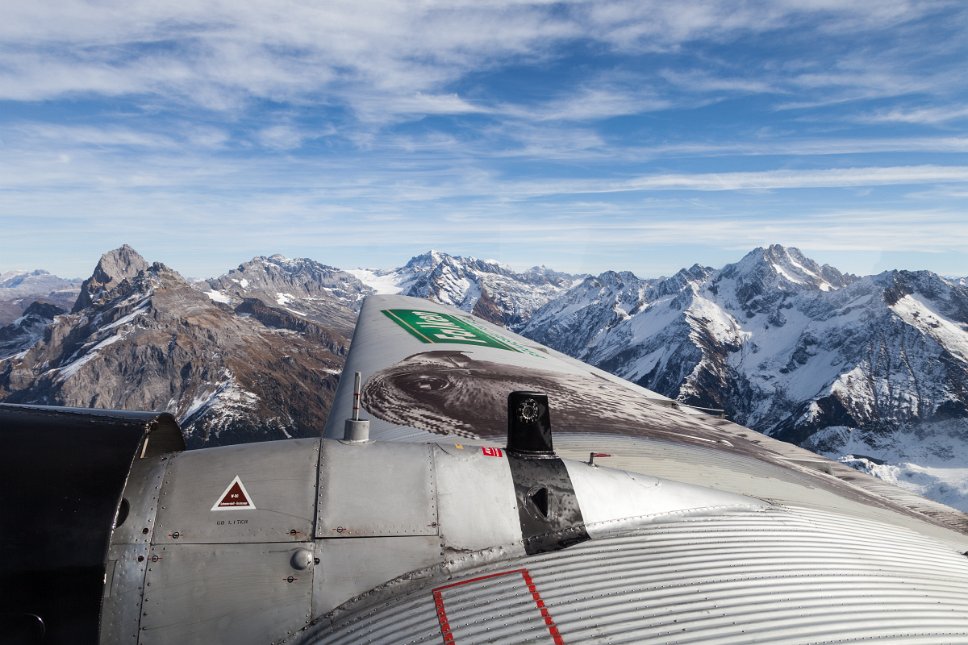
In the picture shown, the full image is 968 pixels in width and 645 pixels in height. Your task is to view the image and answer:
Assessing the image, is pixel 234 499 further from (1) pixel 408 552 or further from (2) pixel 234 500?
(1) pixel 408 552

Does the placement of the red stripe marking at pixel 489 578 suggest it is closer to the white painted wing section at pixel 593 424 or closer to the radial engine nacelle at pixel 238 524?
the radial engine nacelle at pixel 238 524

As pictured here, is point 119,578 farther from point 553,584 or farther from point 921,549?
point 921,549

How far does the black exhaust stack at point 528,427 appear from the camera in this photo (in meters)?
10.2

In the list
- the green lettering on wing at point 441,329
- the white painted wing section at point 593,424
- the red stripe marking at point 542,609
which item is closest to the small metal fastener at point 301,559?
the red stripe marking at point 542,609

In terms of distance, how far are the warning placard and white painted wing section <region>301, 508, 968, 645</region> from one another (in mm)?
2161

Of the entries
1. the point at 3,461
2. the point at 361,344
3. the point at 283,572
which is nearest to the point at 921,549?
the point at 283,572

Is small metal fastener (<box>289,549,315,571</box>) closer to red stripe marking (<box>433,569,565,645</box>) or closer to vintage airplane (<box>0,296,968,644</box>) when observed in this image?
vintage airplane (<box>0,296,968,644</box>)

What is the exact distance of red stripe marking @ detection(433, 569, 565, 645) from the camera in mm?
7152

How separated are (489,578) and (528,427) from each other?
2734mm

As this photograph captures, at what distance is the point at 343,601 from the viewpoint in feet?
26.9

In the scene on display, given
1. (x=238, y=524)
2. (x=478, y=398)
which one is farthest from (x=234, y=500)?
(x=478, y=398)

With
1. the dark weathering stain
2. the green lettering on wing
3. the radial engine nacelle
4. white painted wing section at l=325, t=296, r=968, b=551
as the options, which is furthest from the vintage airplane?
the green lettering on wing

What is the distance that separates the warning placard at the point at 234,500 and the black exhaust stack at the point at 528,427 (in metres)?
4.42

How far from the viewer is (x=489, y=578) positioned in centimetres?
835
